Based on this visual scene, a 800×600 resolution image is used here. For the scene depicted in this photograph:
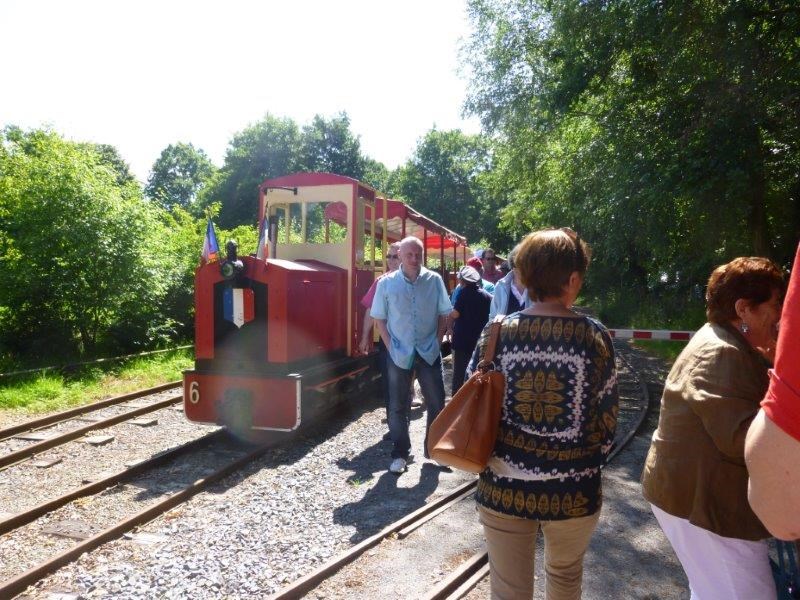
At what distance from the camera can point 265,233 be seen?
20.5 feet

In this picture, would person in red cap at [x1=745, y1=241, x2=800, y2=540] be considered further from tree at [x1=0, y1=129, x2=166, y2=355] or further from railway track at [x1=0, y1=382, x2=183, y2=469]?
tree at [x1=0, y1=129, x2=166, y2=355]

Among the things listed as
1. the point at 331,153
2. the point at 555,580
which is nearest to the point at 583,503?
the point at 555,580

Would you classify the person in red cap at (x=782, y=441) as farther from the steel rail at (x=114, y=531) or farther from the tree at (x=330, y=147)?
the tree at (x=330, y=147)

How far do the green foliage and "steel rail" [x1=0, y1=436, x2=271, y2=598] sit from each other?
7.13m

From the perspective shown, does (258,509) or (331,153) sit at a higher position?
(331,153)

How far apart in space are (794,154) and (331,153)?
3101 centimetres

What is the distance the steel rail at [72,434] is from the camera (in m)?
5.54

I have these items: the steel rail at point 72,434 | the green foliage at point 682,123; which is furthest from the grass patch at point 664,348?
the steel rail at point 72,434

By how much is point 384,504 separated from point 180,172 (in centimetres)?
6095

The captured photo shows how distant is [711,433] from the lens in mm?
1819

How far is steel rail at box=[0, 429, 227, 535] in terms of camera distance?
4.18m

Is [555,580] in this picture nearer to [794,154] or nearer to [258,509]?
[258,509]

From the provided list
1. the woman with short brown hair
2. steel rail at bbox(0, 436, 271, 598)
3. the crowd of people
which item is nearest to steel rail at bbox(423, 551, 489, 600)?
the crowd of people

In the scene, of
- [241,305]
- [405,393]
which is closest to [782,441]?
[405,393]
